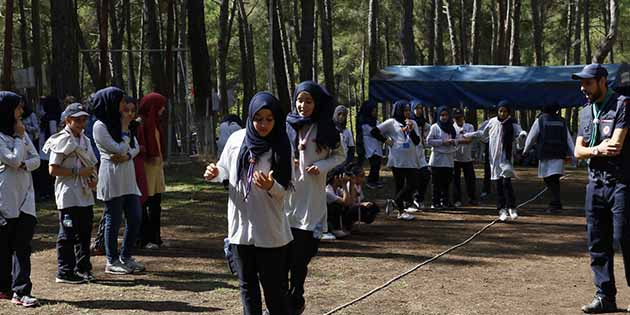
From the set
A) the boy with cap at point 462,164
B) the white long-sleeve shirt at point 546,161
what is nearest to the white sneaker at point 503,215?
the white long-sleeve shirt at point 546,161

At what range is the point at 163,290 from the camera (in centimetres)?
880

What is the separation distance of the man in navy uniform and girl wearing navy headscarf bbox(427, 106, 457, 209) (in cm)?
776

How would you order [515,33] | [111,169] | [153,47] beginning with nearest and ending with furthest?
[111,169], [153,47], [515,33]

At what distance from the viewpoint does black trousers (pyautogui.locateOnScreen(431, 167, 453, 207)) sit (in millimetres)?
15820

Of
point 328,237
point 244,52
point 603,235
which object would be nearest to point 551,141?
point 328,237

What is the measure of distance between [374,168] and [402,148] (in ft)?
17.6

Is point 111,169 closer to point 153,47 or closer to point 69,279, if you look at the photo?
point 69,279

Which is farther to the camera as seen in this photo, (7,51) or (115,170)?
(7,51)

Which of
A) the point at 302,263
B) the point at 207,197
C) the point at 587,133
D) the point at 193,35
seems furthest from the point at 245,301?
the point at 193,35

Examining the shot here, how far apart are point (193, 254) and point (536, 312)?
15.7ft

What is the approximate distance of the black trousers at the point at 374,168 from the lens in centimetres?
1959

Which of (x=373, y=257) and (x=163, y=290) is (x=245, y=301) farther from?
(x=373, y=257)

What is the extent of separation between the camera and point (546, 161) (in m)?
15.3

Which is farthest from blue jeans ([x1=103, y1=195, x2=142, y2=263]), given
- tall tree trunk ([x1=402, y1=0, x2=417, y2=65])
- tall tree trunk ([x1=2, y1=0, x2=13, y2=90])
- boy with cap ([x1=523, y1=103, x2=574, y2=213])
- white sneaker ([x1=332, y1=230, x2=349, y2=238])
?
tall tree trunk ([x1=402, y1=0, x2=417, y2=65])
